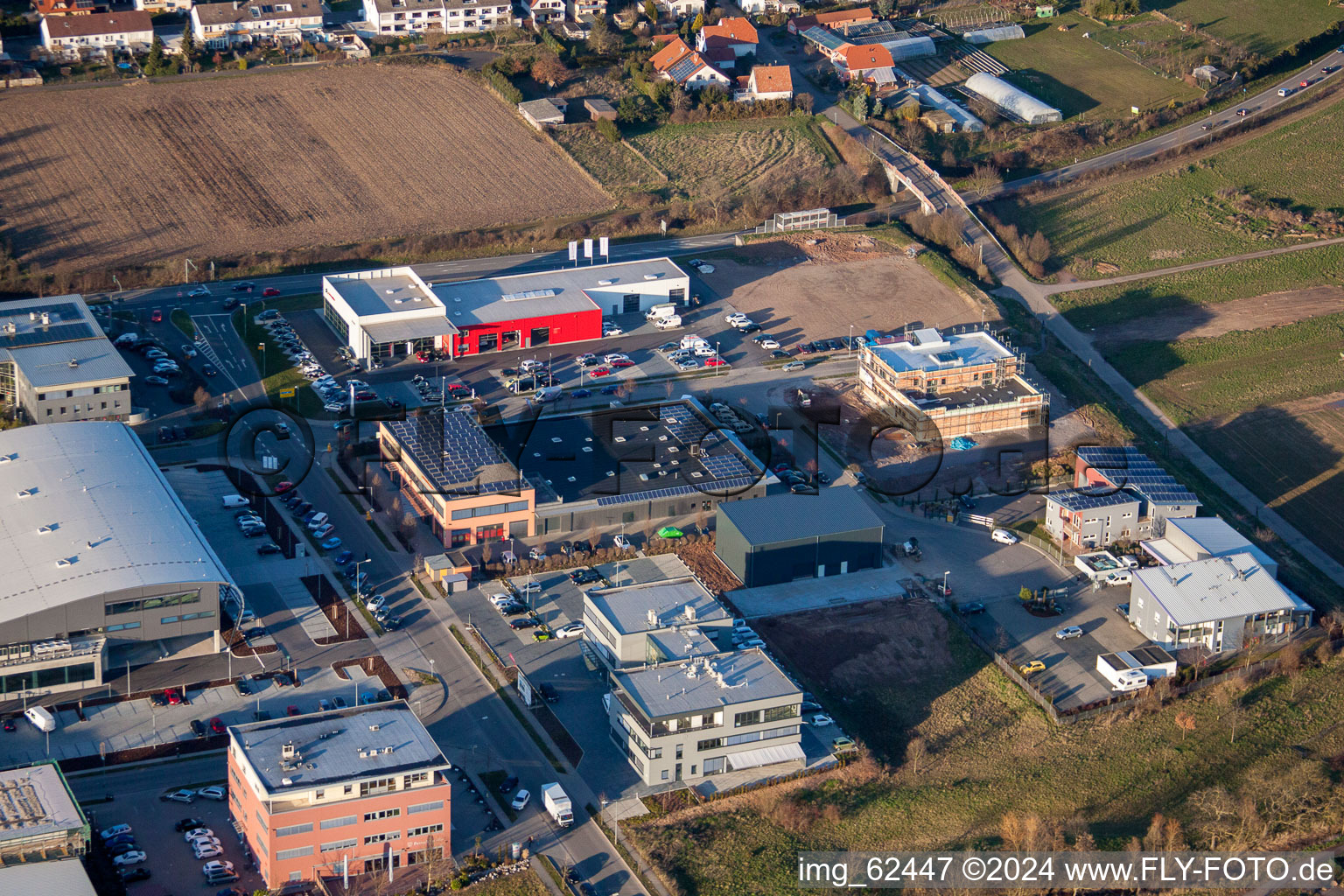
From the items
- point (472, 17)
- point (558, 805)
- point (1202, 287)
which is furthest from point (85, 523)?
point (472, 17)

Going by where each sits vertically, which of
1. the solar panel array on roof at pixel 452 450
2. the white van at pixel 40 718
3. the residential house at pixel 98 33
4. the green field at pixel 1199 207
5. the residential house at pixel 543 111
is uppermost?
the residential house at pixel 98 33

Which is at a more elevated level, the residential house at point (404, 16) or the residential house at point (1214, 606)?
the residential house at point (404, 16)

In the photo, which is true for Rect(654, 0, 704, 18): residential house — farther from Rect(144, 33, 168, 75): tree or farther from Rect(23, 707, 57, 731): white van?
Rect(23, 707, 57, 731): white van

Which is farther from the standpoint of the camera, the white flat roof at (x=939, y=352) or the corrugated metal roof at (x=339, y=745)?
the white flat roof at (x=939, y=352)

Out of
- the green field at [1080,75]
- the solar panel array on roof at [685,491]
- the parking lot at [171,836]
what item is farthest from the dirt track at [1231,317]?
the parking lot at [171,836]

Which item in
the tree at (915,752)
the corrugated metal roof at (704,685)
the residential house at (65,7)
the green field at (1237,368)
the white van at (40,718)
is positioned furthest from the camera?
the residential house at (65,7)

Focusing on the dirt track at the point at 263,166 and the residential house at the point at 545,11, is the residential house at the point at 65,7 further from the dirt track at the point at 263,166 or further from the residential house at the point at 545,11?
the residential house at the point at 545,11

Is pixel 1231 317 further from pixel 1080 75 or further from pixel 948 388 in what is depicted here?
pixel 1080 75
